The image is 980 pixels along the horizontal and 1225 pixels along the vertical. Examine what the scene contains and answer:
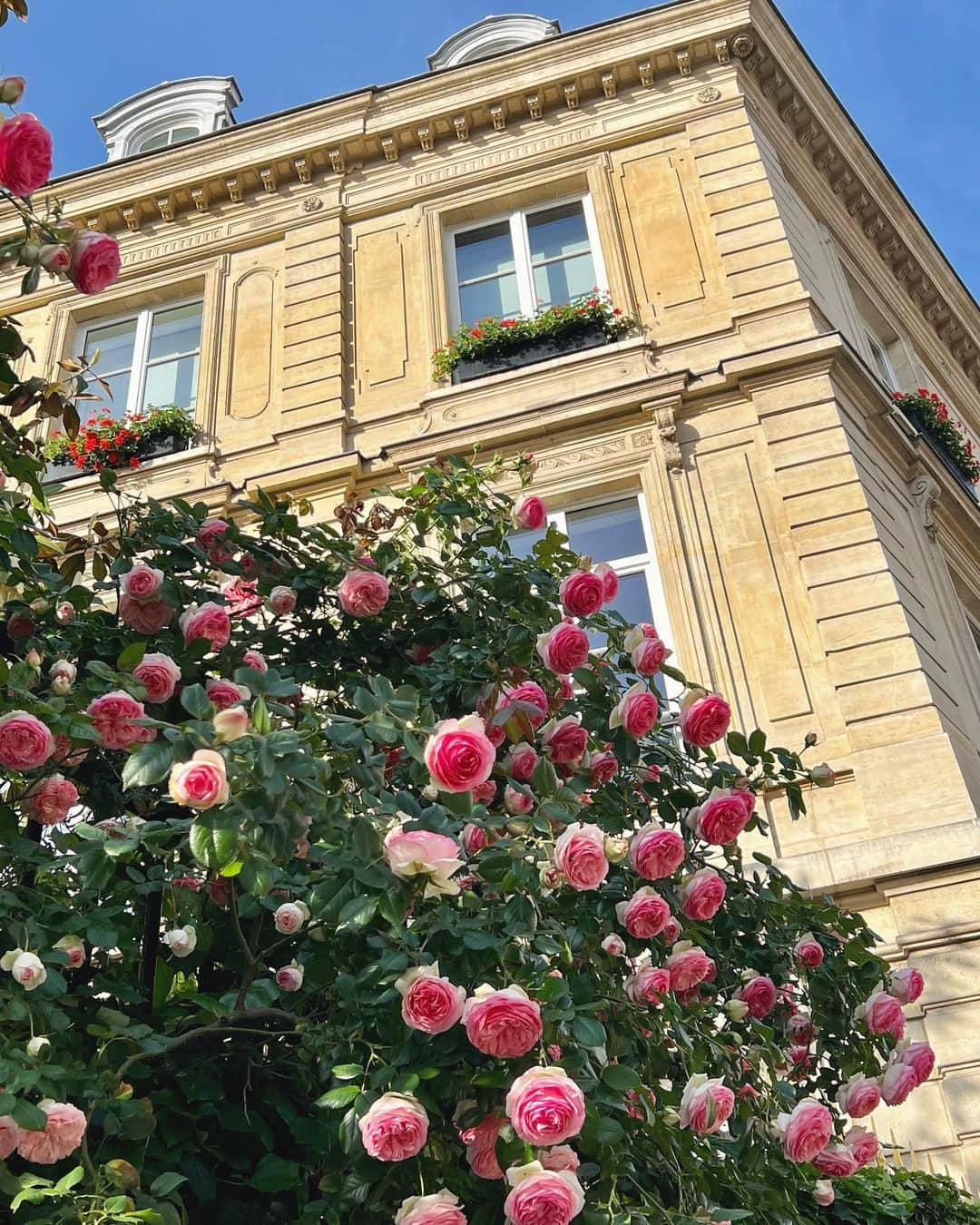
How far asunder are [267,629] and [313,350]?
6.19 metres

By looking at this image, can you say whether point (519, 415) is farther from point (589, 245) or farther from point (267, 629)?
point (267, 629)

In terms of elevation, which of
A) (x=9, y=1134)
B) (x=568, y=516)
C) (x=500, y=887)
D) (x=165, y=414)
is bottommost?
(x=9, y=1134)

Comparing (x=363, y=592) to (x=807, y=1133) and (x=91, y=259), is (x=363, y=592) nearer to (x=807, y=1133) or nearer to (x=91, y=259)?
(x=91, y=259)

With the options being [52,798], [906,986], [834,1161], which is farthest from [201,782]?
[906,986]

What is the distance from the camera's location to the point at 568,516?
8242 millimetres

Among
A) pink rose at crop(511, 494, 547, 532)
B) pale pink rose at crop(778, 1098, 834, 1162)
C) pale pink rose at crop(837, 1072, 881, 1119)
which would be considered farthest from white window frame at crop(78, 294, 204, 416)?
pale pink rose at crop(778, 1098, 834, 1162)

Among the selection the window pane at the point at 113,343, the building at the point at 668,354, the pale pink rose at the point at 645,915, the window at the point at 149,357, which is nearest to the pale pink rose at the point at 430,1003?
the pale pink rose at the point at 645,915

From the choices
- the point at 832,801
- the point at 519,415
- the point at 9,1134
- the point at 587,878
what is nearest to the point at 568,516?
the point at 519,415

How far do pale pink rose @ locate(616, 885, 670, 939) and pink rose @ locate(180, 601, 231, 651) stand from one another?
1.35 m

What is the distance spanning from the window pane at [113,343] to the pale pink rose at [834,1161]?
9.33 m

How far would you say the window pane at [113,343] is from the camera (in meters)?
10.9

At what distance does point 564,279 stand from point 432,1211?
8621 millimetres

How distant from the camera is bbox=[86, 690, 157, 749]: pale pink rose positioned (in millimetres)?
2729

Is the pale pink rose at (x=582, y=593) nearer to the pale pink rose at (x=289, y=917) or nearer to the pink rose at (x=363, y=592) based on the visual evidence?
the pink rose at (x=363, y=592)
